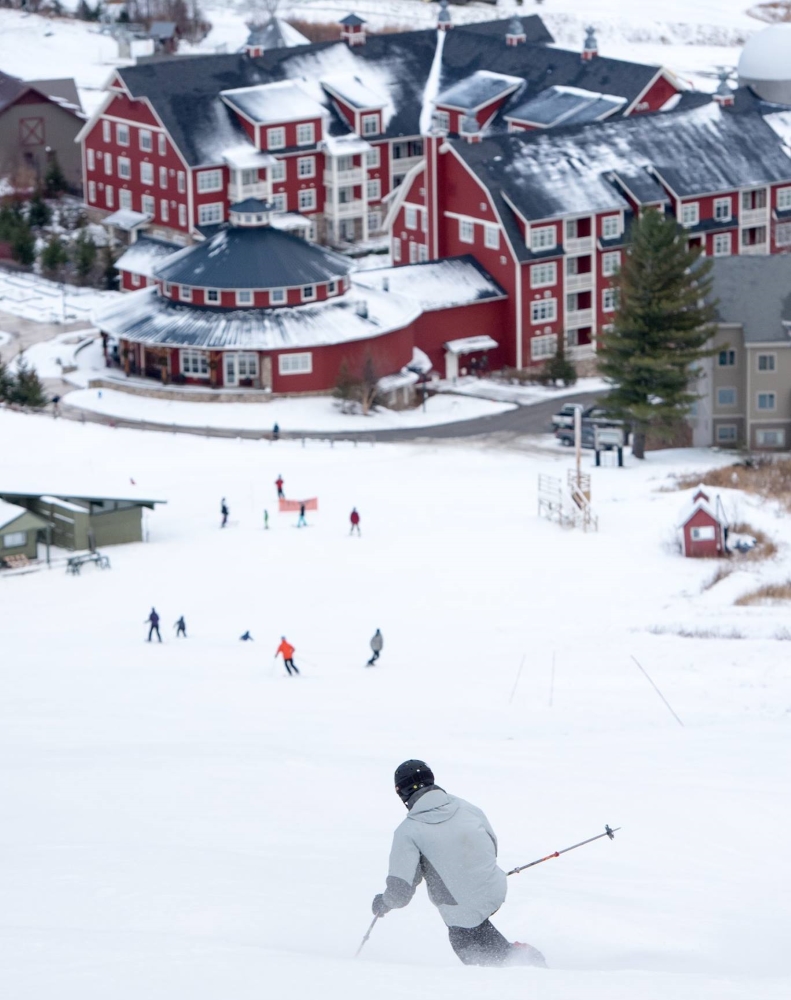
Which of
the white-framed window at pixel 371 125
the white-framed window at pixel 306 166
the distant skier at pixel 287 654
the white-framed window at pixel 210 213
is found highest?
the white-framed window at pixel 371 125

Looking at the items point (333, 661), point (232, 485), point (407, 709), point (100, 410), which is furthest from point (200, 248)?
point (407, 709)

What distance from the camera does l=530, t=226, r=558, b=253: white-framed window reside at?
68.9 m

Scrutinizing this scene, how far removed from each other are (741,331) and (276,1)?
74.1 metres

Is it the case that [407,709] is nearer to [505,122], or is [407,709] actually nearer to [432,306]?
[432,306]

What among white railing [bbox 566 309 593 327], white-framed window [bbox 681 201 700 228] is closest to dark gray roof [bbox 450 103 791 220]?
white-framed window [bbox 681 201 700 228]

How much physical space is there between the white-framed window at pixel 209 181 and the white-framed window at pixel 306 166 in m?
4.03

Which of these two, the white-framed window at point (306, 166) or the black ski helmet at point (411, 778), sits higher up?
the white-framed window at point (306, 166)

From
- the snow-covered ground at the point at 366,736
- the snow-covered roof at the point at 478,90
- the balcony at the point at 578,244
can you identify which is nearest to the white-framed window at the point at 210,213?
the snow-covered roof at the point at 478,90

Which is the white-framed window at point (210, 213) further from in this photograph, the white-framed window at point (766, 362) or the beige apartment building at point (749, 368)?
the white-framed window at point (766, 362)

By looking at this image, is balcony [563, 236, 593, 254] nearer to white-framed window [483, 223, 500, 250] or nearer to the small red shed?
white-framed window [483, 223, 500, 250]

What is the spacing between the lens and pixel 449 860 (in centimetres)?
1277

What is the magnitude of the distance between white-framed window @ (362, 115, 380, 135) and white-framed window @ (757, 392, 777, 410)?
105 feet

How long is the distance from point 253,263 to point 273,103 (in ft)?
64.5

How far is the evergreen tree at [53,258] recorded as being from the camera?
7875cm
